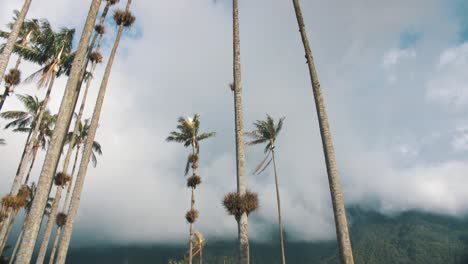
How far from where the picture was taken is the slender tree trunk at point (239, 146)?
941cm

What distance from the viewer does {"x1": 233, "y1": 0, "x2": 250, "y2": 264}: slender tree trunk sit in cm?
941

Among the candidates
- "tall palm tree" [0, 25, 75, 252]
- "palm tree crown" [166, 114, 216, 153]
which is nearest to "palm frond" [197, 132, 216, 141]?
"palm tree crown" [166, 114, 216, 153]

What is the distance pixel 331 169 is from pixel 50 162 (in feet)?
28.6

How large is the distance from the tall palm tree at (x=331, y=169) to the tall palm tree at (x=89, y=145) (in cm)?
1057

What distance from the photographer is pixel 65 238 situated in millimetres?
12688

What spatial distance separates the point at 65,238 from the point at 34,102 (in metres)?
20.4

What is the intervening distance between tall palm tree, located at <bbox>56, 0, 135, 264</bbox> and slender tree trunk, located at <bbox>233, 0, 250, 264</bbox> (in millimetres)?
7319

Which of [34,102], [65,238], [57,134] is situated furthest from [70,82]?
[34,102]

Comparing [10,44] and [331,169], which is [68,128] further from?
[331,169]

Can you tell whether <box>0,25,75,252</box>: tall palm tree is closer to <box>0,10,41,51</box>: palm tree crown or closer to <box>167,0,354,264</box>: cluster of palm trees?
<box>0,10,41,51</box>: palm tree crown

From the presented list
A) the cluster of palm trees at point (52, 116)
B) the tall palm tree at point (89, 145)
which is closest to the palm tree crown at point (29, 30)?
the cluster of palm trees at point (52, 116)

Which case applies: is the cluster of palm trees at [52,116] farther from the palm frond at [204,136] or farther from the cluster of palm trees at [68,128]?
the palm frond at [204,136]

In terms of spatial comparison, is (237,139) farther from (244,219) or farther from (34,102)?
(34,102)

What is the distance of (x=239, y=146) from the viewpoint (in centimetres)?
1116
